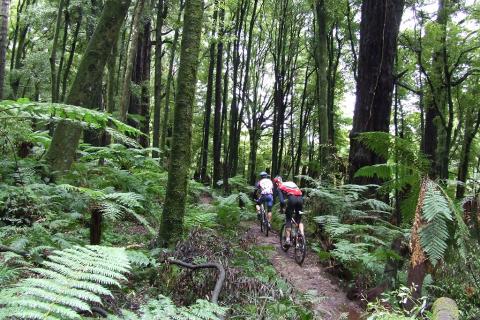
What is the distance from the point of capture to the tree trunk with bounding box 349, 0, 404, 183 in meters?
8.95

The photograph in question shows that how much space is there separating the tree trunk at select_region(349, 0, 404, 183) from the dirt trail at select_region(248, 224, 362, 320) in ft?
7.56

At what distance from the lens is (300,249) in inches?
377

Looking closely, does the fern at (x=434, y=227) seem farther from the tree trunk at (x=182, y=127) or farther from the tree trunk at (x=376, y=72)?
the tree trunk at (x=376, y=72)

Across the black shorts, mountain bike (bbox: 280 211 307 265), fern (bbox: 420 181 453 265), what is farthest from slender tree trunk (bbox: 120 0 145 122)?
fern (bbox: 420 181 453 265)

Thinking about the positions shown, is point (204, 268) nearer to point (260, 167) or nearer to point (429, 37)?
point (429, 37)

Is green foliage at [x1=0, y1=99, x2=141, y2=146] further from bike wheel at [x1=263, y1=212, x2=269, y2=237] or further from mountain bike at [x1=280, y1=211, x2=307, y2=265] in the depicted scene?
bike wheel at [x1=263, y1=212, x2=269, y2=237]

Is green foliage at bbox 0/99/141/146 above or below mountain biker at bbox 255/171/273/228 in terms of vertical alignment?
above

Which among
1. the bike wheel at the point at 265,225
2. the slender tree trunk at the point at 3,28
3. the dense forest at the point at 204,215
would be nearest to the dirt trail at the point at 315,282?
the dense forest at the point at 204,215

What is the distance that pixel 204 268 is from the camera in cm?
481

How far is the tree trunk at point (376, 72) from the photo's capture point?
8.95 metres

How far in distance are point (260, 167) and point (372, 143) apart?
33.1 m

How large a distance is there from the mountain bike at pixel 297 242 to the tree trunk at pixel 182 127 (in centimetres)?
451

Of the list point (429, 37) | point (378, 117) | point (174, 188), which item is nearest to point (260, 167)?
point (429, 37)

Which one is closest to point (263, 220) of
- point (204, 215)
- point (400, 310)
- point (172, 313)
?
point (204, 215)
